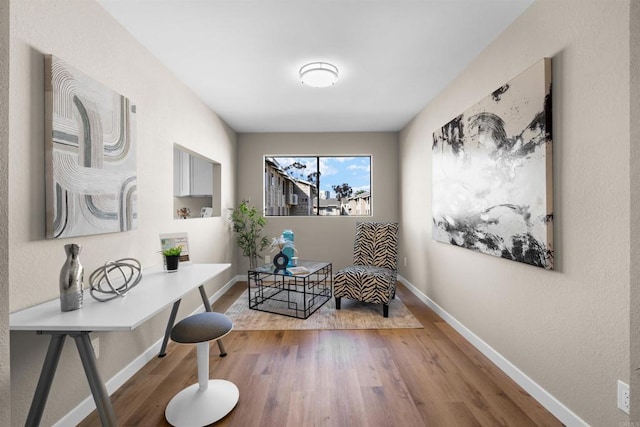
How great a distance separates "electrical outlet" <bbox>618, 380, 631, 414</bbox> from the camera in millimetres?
1353

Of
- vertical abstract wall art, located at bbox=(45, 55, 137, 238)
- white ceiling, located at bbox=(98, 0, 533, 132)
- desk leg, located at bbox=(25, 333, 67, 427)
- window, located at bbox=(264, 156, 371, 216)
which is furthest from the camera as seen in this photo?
window, located at bbox=(264, 156, 371, 216)

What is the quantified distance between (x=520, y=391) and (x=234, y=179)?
435 cm

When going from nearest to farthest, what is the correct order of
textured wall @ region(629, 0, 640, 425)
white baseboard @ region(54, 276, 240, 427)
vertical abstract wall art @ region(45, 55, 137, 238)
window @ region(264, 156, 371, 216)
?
textured wall @ region(629, 0, 640, 425) < vertical abstract wall art @ region(45, 55, 137, 238) < white baseboard @ region(54, 276, 240, 427) < window @ region(264, 156, 371, 216)

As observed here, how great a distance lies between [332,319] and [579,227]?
2315 millimetres

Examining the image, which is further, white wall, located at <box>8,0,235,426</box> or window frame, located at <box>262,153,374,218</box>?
window frame, located at <box>262,153,374,218</box>

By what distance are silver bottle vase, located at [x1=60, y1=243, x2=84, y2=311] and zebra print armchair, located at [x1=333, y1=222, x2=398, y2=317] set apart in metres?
2.50

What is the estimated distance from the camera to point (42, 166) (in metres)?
1.50

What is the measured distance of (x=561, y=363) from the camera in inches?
67.1

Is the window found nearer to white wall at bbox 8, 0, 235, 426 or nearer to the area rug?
the area rug

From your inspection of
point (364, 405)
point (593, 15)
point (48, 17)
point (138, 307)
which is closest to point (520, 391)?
point (364, 405)

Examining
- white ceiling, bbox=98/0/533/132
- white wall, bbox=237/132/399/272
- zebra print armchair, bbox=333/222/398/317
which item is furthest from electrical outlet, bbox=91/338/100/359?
white wall, bbox=237/132/399/272

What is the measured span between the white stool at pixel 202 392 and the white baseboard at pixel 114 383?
0.46 meters

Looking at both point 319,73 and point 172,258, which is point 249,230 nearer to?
point 172,258

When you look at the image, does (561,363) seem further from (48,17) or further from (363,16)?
(48,17)
